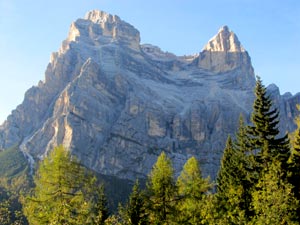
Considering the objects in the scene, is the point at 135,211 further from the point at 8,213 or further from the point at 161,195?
the point at 8,213

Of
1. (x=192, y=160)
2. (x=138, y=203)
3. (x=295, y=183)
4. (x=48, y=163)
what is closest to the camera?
(x=48, y=163)

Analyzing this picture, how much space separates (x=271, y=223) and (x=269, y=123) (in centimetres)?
1344

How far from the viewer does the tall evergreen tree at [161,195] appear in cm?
4103

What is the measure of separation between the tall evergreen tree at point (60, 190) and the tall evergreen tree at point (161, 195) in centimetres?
924

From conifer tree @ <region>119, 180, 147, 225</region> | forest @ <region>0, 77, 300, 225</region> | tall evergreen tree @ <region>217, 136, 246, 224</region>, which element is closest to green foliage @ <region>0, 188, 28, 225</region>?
forest @ <region>0, 77, 300, 225</region>

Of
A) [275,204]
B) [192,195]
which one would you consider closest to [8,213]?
[192,195]

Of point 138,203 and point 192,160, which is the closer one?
point 138,203

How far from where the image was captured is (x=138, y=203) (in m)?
38.2

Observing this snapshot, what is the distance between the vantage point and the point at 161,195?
41.7 metres

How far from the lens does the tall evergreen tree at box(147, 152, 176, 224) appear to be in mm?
41031

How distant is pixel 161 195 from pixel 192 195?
6.11 meters

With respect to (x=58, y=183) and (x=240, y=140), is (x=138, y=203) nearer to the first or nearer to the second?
(x=58, y=183)

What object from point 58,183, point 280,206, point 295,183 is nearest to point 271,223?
point 280,206

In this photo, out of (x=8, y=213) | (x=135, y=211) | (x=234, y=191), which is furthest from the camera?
(x=234, y=191)
